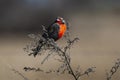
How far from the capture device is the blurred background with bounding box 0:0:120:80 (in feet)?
32.8

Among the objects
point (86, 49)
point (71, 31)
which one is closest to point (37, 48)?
point (86, 49)

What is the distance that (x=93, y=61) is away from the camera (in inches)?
405

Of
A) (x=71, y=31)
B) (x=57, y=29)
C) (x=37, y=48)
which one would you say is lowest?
(x=71, y=31)

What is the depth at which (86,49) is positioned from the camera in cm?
1211

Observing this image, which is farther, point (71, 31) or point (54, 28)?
point (71, 31)

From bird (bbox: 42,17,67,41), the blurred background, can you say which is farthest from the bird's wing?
the blurred background

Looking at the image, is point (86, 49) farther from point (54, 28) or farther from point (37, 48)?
point (37, 48)

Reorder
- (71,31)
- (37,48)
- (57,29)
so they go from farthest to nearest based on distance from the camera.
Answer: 1. (71,31)
2. (57,29)
3. (37,48)

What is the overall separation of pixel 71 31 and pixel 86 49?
69.1 inches

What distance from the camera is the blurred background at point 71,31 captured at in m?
9.98

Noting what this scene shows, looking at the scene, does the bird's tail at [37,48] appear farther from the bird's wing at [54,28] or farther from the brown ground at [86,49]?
the brown ground at [86,49]

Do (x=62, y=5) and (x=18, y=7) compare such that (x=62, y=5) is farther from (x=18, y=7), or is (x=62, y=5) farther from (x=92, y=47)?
(x=92, y=47)

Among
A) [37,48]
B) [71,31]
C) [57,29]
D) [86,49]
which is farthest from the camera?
[71,31]

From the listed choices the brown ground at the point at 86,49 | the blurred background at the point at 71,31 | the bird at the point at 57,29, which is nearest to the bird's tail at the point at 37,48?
the bird at the point at 57,29
